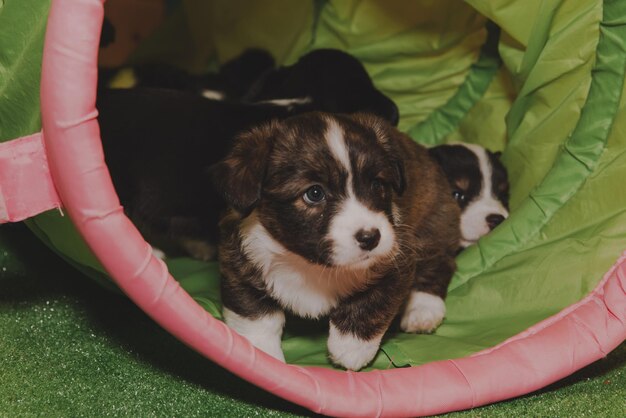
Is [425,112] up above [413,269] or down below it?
below

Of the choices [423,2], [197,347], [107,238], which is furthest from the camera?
[423,2]

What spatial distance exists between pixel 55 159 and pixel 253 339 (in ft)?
3.95

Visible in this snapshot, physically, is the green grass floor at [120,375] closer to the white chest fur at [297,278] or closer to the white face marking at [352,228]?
the white chest fur at [297,278]

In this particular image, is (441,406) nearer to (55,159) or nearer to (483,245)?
(483,245)

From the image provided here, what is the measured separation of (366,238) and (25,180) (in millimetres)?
1232

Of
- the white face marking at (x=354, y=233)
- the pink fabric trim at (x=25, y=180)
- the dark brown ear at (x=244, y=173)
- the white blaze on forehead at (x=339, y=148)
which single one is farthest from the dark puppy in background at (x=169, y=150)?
the white face marking at (x=354, y=233)

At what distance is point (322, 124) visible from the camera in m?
3.12

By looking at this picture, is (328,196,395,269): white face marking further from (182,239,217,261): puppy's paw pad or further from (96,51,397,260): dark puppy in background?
(182,239,217,261): puppy's paw pad

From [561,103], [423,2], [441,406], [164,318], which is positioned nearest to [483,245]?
[561,103]

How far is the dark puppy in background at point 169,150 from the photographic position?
3.97 metres

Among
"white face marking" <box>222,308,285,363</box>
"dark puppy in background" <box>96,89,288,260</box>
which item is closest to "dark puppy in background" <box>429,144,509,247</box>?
"dark puppy in background" <box>96,89,288,260</box>

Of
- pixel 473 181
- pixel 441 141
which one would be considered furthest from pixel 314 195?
pixel 441 141

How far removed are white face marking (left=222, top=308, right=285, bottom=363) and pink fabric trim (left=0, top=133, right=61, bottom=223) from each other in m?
0.96

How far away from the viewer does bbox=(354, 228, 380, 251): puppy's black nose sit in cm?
280
